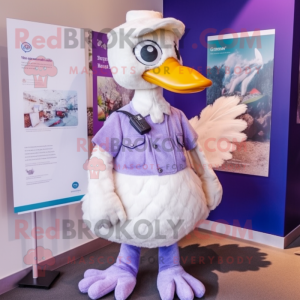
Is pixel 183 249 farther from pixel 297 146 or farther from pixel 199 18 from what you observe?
pixel 199 18

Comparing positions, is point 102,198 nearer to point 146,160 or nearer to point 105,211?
point 105,211

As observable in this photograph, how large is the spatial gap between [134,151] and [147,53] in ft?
1.60

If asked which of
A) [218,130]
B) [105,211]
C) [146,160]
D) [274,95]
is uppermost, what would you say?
[274,95]

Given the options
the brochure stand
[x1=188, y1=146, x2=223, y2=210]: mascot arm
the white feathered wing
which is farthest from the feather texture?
the brochure stand

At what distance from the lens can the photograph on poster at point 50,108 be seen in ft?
6.13

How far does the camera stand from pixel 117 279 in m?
1.96

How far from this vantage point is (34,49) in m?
1.85

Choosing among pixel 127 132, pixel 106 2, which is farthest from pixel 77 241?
pixel 106 2

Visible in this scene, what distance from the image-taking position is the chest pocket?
1.76 meters

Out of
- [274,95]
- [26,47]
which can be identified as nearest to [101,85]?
[26,47]

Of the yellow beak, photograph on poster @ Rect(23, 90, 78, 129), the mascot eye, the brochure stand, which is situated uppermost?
the mascot eye

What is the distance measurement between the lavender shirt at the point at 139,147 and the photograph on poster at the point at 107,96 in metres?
0.51

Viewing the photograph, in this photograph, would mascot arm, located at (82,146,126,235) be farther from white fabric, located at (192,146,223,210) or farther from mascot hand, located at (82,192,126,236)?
white fabric, located at (192,146,223,210)

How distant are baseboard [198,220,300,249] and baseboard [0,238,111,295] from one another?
0.89 m
